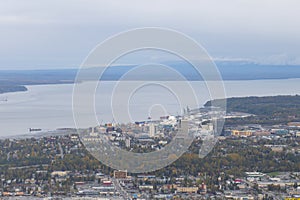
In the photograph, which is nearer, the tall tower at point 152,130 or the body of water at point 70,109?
the tall tower at point 152,130

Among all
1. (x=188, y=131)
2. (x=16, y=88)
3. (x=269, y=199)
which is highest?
(x=16, y=88)

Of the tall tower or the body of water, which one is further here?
the body of water

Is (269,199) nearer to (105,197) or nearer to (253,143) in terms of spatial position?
(105,197)

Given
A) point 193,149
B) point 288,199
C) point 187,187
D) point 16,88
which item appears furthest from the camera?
point 16,88

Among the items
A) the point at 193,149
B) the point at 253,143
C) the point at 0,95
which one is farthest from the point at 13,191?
the point at 0,95

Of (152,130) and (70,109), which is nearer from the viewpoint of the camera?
(152,130)

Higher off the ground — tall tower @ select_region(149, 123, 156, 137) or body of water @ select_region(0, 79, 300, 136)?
body of water @ select_region(0, 79, 300, 136)

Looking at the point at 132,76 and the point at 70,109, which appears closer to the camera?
the point at 132,76

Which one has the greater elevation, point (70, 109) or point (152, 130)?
point (70, 109)

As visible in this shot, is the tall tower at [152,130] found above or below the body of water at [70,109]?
below

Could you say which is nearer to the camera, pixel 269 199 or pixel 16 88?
pixel 269 199

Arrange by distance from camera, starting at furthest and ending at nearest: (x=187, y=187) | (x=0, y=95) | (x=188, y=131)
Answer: (x=0, y=95) → (x=188, y=131) → (x=187, y=187)
